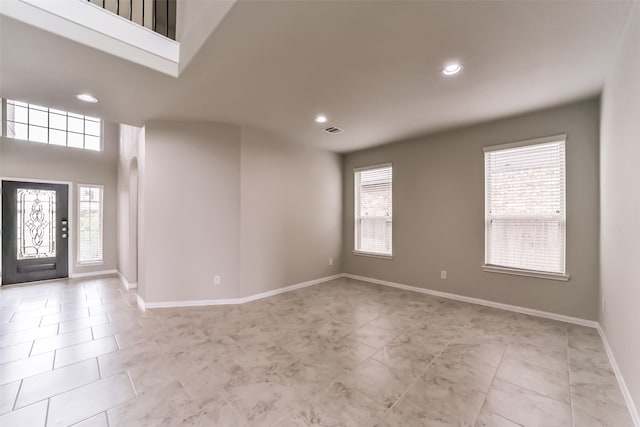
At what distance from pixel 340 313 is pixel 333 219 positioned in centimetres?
225

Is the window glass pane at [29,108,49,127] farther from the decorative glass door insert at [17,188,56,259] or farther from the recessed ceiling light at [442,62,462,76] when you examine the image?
the recessed ceiling light at [442,62,462,76]

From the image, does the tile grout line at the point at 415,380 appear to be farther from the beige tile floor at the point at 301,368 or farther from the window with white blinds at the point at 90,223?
the window with white blinds at the point at 90,223

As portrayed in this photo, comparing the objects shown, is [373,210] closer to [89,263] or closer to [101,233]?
[101,233]

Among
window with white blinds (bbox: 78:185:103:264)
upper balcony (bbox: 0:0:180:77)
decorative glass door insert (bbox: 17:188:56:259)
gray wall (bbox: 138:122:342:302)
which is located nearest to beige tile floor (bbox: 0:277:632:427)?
gray wall (bbox: 138:122:342:302)

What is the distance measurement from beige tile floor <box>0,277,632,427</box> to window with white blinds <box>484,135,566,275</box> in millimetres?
772

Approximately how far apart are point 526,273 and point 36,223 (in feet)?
27.4

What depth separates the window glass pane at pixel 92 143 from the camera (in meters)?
5.88

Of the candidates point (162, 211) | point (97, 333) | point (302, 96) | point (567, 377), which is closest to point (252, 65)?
point (302, 96)

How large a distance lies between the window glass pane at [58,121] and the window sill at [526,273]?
844 cm

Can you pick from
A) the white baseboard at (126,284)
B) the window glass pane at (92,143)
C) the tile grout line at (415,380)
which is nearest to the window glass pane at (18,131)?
the window glass pane at (92,143)

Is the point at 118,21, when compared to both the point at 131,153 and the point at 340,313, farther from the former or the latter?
the point at 340,313

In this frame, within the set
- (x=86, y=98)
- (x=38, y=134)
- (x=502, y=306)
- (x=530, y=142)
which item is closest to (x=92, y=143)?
(x=38, y=134)

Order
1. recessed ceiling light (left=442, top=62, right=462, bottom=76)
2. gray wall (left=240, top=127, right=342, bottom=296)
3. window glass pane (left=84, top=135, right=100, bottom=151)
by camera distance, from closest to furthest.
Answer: recessed ceiling light (left=442, top=62, right=462, bottom=76) → gray wall (left=240, top=127, right=342, bottom=296) → window glass pane (left=84, top=135, right=100, bottom=151)

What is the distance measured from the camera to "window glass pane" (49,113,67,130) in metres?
5.53
